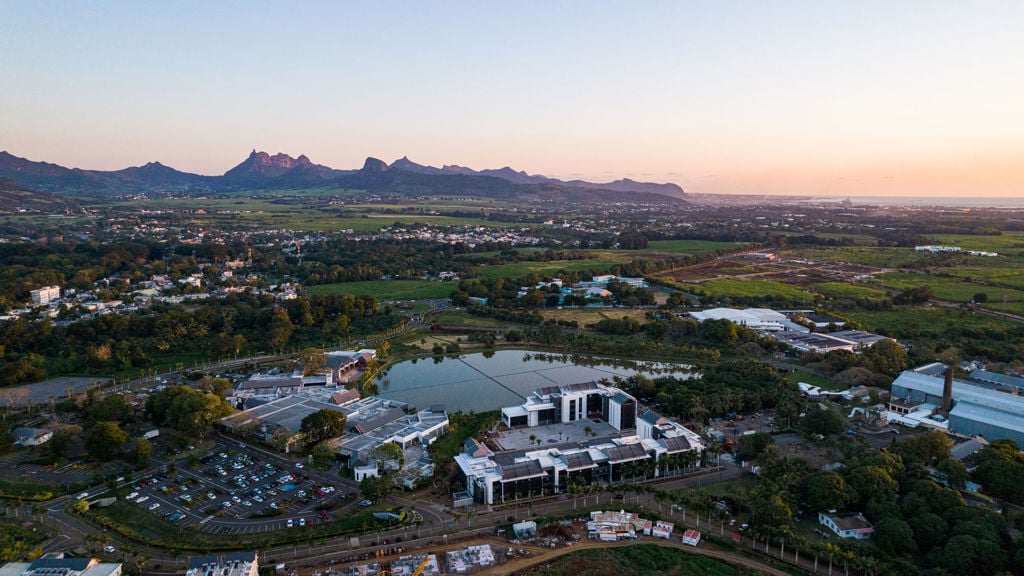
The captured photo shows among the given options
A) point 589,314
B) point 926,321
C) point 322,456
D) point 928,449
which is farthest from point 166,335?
point 926,321

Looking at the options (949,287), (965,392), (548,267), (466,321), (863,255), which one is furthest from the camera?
(863,255)

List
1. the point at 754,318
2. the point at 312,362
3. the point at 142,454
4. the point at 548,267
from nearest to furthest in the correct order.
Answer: the point at 142,454 → the point at 312,362 → the point at 754,318 → the point at 548,267

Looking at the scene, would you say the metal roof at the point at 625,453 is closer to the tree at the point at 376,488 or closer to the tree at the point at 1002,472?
the tree at the point at 376,488

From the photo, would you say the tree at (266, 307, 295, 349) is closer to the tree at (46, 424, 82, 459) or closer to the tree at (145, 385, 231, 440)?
the tree at (145, 385, 231, 440)

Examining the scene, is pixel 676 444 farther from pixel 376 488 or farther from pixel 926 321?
pixel 926 321

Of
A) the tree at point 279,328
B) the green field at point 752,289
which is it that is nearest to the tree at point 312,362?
the tree at point 279,328

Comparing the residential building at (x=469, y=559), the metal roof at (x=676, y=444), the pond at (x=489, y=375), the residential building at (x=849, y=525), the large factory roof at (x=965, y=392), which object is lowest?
the pond at (x=489, y=375)

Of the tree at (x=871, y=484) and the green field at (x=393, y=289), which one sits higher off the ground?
the tree at (x=871, y=484)

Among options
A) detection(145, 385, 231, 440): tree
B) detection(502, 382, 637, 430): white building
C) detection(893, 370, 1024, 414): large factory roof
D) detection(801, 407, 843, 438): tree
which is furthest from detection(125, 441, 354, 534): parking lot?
detection(893, 370, 1024, 414): large factory roof
